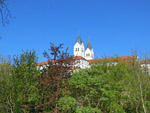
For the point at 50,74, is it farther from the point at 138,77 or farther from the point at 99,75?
the point at 138,77

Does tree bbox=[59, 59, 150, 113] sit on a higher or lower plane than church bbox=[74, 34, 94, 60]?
lower

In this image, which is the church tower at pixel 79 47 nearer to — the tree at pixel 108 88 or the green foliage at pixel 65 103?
the tree at pixel 108 88

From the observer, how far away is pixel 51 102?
12.9 metres

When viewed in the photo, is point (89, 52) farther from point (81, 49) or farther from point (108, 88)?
point (108, 88)

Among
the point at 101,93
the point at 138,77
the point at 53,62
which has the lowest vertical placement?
the point at 101,93

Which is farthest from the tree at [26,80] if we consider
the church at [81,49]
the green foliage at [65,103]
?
the church at [81,49]

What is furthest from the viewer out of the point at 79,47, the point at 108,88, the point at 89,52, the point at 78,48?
the point at 89,52

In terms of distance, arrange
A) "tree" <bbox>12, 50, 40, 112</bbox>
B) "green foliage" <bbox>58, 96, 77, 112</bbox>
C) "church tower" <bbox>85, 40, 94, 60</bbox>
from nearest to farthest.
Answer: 1. "green foliage" <bbox>58, 96, 77, 112</bbox>
2. "tree" <bbox>12, 50, 40, 112</bbox>
3. "church tower" <bbox>85, 40, 94, 60</bbox>

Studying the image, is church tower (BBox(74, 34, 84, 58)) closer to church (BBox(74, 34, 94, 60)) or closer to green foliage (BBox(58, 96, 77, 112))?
church (BBox(74, 34, 94, 60))

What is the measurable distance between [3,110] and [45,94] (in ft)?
23.7

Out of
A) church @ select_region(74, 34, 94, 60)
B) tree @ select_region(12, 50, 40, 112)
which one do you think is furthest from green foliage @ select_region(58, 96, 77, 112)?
church @ select_region(74, 34, 94, 60)

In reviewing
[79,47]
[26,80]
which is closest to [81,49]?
[79,47]

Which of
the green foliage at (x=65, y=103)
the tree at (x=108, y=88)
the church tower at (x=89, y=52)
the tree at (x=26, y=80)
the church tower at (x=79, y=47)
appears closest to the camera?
the green foliage at (x=65, y=103)

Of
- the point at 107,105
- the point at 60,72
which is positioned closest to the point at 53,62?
the point at 60,72
